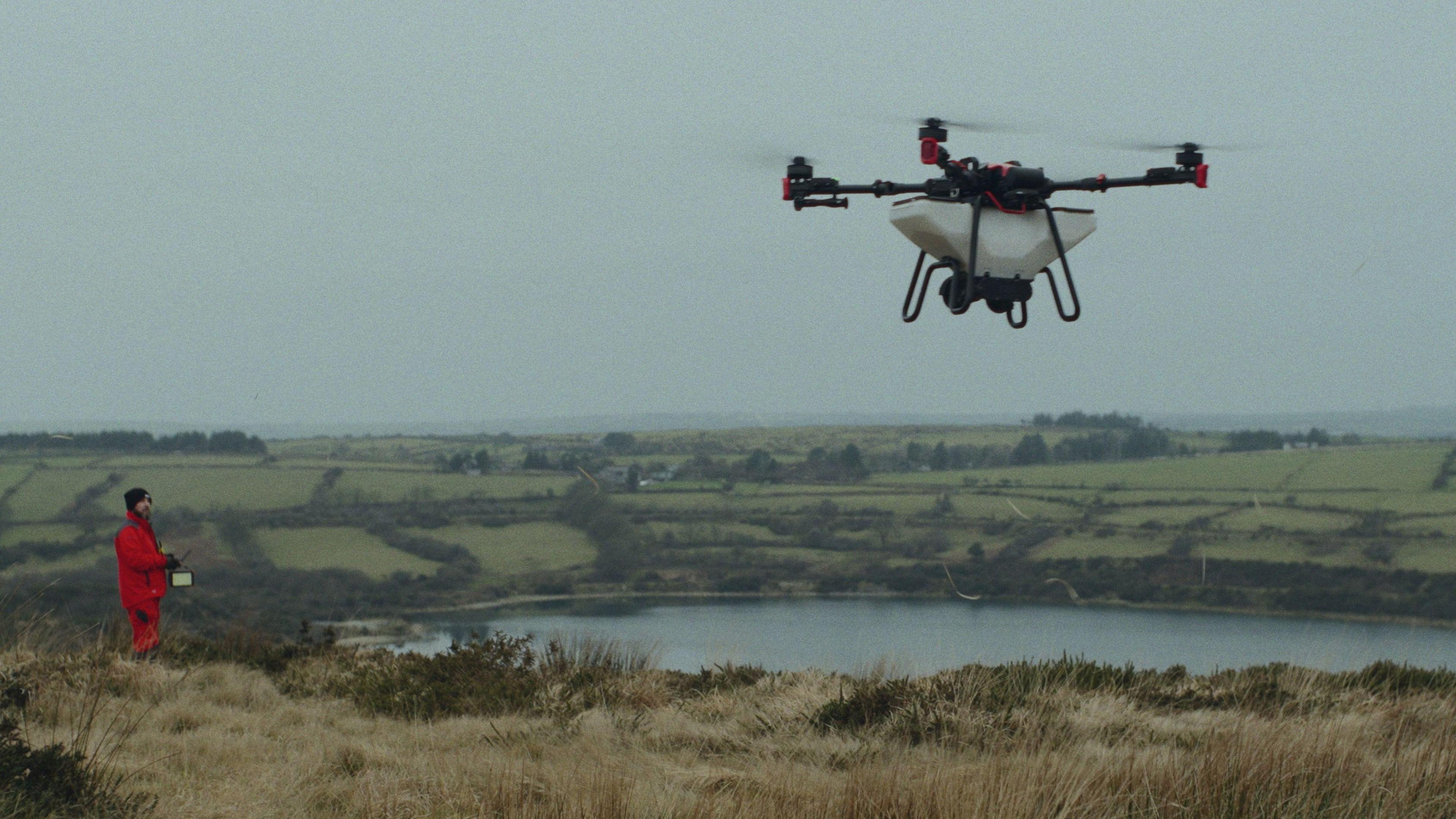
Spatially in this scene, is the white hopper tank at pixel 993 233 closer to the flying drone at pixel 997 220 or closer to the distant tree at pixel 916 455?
the flying drone at pixel 997 220

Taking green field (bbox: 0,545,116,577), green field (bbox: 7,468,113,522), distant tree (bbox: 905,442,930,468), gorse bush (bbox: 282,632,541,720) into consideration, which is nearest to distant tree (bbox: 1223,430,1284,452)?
distant tree (bbox: 905,442,930,468)

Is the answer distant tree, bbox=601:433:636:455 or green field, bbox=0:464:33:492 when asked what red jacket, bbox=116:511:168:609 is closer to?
green field, bbox=0:464:33:492

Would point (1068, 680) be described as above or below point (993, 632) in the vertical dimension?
above

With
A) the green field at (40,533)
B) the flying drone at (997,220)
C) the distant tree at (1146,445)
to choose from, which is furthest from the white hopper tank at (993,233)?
the distant tree at (1146,445)

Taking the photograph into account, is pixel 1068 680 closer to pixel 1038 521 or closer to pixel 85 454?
pixel 1038 521

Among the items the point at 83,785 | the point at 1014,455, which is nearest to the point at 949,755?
the point at 83,785
